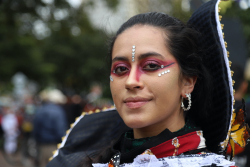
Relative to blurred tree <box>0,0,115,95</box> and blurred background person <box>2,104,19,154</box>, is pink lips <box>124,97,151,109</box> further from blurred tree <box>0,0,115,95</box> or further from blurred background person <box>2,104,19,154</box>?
blurred background person <box>2,104,19,154</box>

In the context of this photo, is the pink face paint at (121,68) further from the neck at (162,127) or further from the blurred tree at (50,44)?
the blurred tree at (50,44)

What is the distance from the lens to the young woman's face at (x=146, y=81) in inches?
61.9

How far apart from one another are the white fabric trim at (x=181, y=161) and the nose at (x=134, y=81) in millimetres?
376

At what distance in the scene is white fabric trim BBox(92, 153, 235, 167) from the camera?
152cm

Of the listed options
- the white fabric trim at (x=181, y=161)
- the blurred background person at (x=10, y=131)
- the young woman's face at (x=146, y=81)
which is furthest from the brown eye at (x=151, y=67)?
the blurred background person at (x=10, y=131)

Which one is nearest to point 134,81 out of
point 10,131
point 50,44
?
point 10,131

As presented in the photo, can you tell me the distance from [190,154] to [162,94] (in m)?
0.37

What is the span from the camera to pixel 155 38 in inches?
64.8

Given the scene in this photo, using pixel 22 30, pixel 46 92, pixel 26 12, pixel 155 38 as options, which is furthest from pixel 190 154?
Result: pixel 22 30

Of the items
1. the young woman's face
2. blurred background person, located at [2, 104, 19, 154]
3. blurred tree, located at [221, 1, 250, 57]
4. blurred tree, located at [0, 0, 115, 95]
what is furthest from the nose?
blurred background person, located at [2, 104, 19, 154]

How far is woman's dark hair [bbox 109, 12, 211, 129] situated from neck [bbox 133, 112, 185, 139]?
16cm

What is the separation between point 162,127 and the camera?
5.56 feet

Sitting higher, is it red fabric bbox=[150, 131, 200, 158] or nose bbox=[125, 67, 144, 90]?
nose bbox=[125, 67, 144, 90]

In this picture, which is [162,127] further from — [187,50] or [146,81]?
[187,50]
